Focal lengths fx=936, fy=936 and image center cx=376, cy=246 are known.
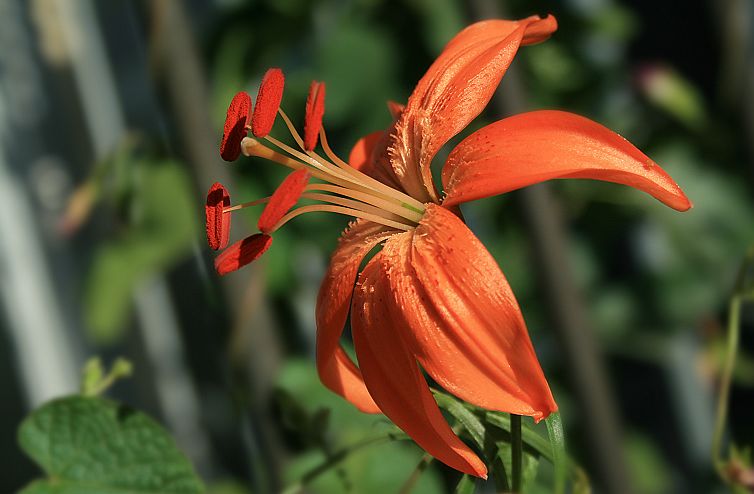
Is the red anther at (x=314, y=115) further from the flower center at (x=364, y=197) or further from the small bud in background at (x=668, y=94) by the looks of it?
the small bud in background at (x=668, y=94)

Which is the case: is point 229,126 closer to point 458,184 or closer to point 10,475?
point 458,184

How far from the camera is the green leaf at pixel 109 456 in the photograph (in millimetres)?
445

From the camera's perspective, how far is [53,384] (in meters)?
2.05

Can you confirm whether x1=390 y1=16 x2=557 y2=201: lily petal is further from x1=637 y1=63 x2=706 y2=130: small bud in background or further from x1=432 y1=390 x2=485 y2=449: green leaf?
x1=637 y1=63 x2=706 y2=130: small bud in background

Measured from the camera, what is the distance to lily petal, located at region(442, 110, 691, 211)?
30cm

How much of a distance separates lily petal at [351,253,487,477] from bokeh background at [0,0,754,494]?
131mm

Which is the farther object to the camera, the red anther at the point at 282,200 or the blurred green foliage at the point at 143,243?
the blurred green foliage at the point at 143,243

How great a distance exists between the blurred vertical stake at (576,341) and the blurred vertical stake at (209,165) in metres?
0.29

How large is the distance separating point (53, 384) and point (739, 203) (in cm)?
147

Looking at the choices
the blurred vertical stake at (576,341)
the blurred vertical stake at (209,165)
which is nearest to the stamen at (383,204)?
the blurred vertical stake at (209,165)

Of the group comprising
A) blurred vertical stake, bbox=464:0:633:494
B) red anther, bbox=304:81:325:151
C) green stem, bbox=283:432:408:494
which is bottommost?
blurred vertical stake, bbox=464:0:633:494

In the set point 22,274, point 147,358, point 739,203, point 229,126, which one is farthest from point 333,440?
point 22,274

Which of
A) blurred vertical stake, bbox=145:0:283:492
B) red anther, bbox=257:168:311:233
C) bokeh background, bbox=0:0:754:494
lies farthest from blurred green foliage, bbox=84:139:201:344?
red anther, bbox=257:168:311:233

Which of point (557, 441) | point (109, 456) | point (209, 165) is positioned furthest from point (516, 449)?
point (209, 165)
